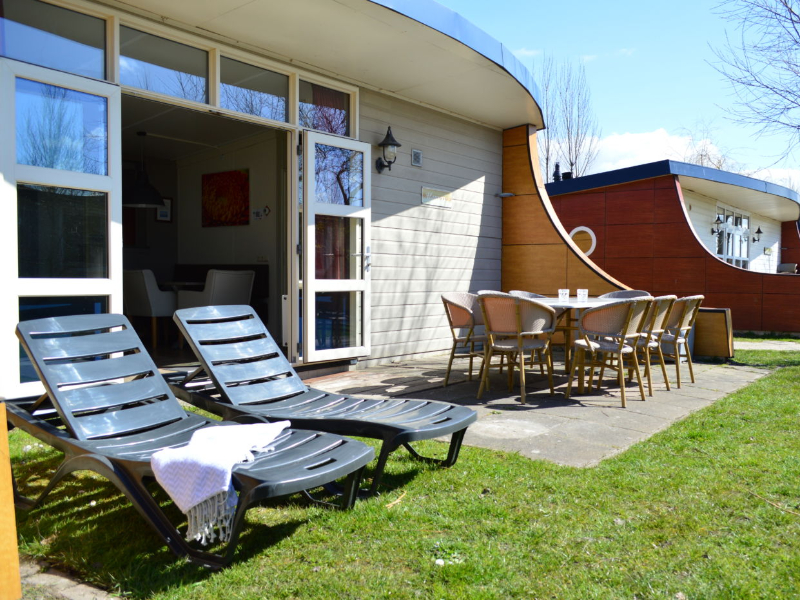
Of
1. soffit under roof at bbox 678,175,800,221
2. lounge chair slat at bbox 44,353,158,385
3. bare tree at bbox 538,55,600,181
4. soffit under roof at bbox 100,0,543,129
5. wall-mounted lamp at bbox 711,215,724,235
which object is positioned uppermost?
bare tree at bbox 538,55,600,181

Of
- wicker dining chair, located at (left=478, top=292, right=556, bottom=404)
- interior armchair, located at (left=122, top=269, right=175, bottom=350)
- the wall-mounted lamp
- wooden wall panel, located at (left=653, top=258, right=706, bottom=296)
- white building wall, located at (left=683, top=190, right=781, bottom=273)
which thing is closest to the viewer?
wicker dining chair, located at (left=478, top=292, right=556, bottom=404)

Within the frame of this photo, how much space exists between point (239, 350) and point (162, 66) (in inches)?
111

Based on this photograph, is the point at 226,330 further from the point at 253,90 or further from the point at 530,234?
the point at 530,234

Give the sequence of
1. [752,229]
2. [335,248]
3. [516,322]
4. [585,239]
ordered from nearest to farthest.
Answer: [516,322]
[335,248]
[585,239]
[752,229]

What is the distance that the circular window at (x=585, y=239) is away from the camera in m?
13.2

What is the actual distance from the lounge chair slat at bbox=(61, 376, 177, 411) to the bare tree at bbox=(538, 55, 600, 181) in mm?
21323

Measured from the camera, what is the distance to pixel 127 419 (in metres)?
2.91

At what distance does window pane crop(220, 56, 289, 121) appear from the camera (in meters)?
→ 5.62

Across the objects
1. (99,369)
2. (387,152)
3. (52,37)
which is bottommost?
(99,369)

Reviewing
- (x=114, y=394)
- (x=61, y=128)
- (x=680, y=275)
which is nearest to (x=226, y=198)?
(x=61, y=128)

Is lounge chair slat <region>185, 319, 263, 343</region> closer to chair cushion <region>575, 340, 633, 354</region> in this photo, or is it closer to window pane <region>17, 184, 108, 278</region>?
window pane <region>17, 184, 108, 278</region>

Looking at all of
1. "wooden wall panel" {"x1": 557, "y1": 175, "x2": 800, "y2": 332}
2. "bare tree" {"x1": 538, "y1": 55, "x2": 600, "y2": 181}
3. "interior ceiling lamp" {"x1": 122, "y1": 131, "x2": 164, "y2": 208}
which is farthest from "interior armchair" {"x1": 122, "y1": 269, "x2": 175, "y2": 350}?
"bare tree" {"x1": 538, "y1": 55, "x2": 600, "y2": 181}

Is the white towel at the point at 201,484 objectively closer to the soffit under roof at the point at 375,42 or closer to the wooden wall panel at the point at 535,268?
the soffit under roof at the point at 375,42

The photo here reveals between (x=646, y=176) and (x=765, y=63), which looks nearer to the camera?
(x=765, y=63)
